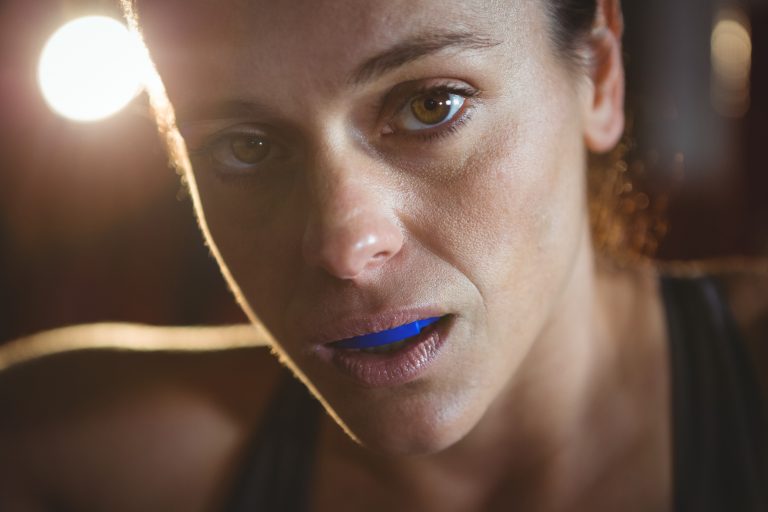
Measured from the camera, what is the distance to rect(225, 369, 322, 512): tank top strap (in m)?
1.29

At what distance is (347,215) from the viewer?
0.86 metres

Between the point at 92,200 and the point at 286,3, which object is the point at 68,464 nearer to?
the point at 286,3

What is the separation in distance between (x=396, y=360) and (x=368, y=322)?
0.22 feet

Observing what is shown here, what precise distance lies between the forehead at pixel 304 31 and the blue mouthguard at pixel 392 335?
284mm

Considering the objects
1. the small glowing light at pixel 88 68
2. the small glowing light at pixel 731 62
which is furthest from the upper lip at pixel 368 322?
the small glowing light at pixel 731 62

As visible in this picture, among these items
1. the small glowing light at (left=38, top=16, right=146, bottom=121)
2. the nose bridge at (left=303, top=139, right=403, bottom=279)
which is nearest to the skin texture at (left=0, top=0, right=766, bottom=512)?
the nose bridge at (left=303, top=139, right=403, bottom=279)

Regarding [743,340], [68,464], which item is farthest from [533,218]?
[68,464]

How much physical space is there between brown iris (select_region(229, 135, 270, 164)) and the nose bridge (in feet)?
0.37

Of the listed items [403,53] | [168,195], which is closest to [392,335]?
[403,53]

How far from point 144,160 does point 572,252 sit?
2.52m

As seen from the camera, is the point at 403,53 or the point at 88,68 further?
the point at 88,68

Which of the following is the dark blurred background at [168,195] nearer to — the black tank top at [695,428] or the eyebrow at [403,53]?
the black tank top at [695,428]

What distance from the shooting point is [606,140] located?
1.17 metres

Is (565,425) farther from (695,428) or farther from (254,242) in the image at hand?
→ (254,242)
